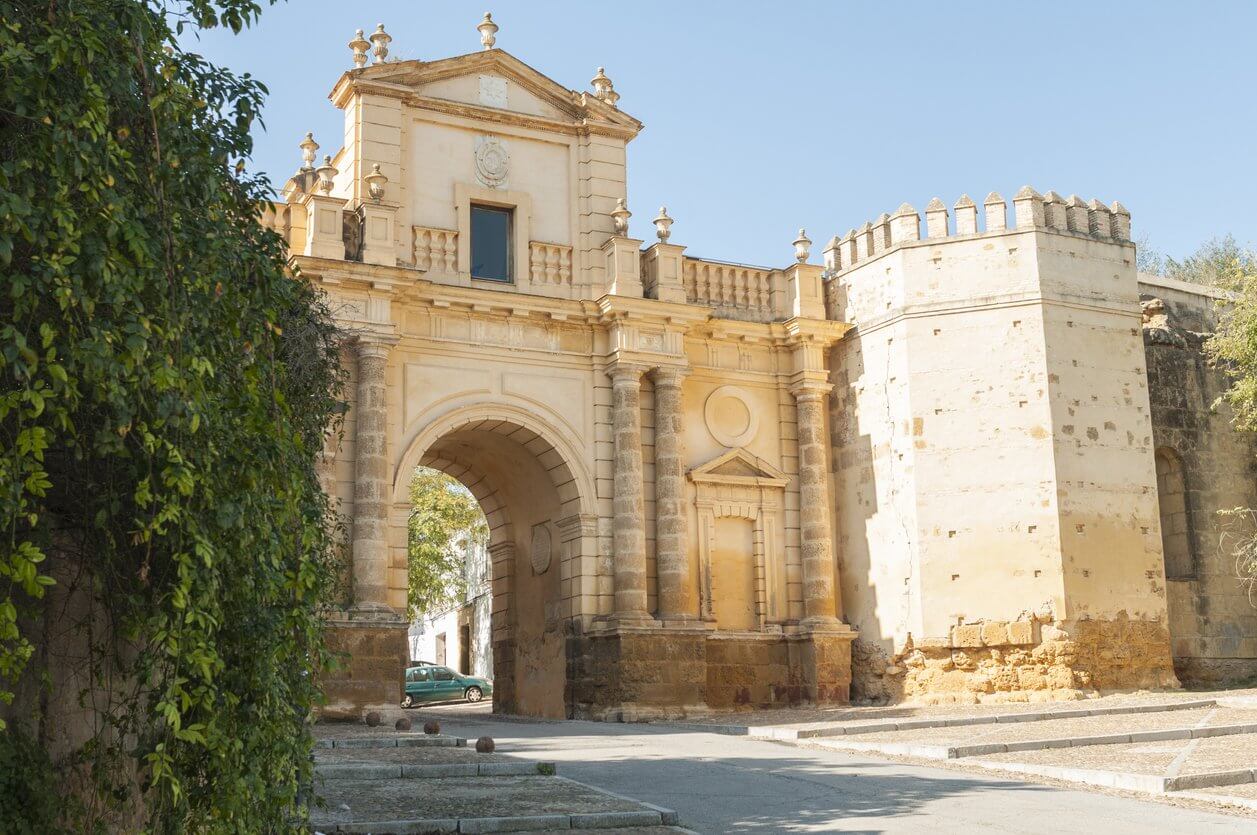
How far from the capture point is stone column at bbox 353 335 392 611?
17.2 metres

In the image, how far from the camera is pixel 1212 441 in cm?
2128

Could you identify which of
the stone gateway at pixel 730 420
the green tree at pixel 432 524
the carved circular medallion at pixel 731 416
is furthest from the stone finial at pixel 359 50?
the green tree at pixel 432 524

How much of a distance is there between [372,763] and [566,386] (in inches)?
371

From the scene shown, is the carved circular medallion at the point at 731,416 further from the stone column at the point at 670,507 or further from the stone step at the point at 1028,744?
the stone step at the point at 1028,744

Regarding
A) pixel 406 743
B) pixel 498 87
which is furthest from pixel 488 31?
pixel 406 743

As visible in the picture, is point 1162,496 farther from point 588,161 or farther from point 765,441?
point 588,161

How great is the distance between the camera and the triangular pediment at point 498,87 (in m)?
19.3

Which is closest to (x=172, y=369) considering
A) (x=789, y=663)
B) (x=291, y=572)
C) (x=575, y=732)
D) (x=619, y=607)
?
(x=291, y=572)

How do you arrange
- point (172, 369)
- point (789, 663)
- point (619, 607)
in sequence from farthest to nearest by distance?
1. point (789, 663)
2. point (619, 607)
3. point (172, 369)

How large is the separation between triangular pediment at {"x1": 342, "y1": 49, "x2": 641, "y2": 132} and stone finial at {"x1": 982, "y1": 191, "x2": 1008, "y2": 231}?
5668 mm

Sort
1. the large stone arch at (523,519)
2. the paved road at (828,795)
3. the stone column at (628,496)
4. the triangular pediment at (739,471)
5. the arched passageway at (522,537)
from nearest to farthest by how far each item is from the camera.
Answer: the paved road at (828,795) → the stone column at (628,496) → the large stone arch at (523,519) → the arched passageway at (522,537) → the triangular pediment at (739,471)

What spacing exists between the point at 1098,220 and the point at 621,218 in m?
7.42

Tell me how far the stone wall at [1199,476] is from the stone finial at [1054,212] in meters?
2.86

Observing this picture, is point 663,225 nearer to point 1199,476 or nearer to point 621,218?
point 621,218
